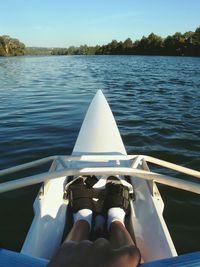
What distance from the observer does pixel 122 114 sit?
11.0 metres

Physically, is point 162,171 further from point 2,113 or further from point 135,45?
point 135,45

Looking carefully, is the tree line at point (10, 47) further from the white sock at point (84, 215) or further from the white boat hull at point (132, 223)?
the white sock at point (84, 215)

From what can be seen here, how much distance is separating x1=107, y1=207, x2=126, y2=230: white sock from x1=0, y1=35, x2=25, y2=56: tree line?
383ft

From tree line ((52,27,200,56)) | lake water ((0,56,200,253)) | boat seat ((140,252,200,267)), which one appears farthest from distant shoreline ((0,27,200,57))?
boat seat ((140,252,200,267))

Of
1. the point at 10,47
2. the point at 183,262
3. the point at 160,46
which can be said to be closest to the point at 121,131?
the point at 183,262

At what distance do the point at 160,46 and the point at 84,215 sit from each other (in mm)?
88407

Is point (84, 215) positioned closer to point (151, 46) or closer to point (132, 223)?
point (132, 223)

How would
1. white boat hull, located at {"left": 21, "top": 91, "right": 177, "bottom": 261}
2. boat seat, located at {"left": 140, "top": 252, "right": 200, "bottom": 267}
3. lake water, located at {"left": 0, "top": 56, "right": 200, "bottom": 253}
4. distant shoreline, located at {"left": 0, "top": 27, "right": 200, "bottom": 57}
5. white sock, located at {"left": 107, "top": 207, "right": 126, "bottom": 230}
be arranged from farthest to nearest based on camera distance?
distant shoreline, located at {"left": 0, "top": 27, "right": 200, "bottom": 57}, lake water, located at {"left": 0, "top": 56, "right": 200, "bottom": 253}, white sock, located at {"left": 107, "top": 207, "right": 126, "bottom": 230}, white boat hull, located at {"left": 21, "top": 91, "right": 177, "bottom": 261}, boat seat, located at {"left": 140, "top": 252, "right": 200, "bottom": 267}

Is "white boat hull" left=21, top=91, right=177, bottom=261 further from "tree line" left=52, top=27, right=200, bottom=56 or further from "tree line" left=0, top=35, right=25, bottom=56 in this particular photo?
"tree line" left=0, top=35, right=25, bottom=56

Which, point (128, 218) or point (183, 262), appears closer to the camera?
point (183, 262)

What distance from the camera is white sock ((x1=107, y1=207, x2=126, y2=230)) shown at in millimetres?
3394

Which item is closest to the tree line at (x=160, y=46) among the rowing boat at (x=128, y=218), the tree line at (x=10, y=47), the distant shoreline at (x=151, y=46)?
the distant shoreline at (x=151, y=46)

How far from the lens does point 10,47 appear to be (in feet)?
399

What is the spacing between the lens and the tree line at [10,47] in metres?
115
